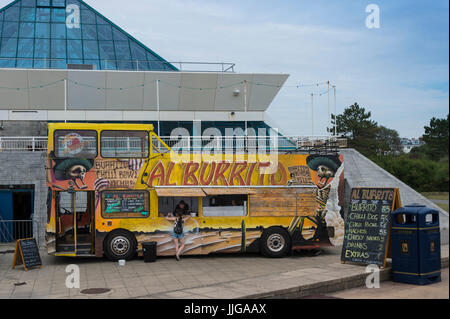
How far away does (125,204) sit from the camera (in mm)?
16141

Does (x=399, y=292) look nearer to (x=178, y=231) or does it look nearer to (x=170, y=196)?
(x=178, y=231)

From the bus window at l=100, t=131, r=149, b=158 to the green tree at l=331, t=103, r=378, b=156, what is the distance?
101ft

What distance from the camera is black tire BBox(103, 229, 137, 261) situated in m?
15.9

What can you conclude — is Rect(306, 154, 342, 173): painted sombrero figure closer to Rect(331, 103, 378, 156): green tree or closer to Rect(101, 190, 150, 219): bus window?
Rect(101, 190, 150, 219): bus window

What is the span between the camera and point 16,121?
101 feet

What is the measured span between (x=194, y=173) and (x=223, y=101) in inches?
661

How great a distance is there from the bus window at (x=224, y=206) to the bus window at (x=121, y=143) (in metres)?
2.81

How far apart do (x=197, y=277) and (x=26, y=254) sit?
5450 millimetres

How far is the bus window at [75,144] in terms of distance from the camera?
15.8 m

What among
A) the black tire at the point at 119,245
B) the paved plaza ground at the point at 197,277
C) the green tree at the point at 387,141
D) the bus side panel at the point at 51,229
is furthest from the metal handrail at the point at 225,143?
the green tree at the point at 387,141

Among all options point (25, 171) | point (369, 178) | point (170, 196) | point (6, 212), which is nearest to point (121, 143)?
point (170, 196)

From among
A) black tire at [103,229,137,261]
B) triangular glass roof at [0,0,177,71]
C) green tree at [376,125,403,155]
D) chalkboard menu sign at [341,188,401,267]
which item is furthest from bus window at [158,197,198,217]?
green tree at [376,125,403,155]

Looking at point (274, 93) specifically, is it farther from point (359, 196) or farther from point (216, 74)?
point (359, 196)
